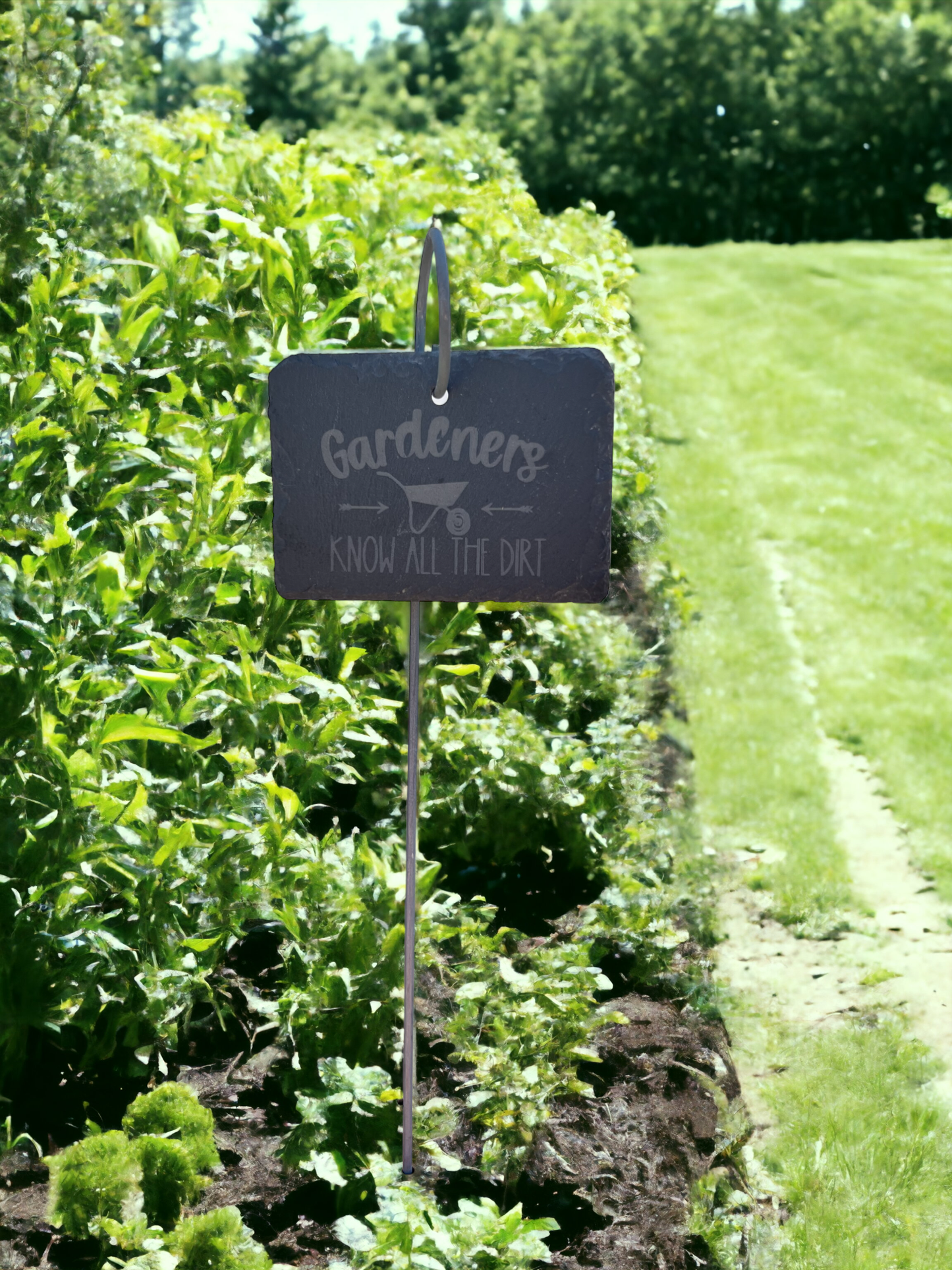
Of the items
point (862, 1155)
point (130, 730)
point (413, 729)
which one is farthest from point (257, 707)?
point (862, 1155)

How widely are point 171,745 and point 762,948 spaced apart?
2.04 metres

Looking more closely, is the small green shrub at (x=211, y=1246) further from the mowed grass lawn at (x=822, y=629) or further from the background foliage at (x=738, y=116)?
the background foliage at (x=738, y=116)

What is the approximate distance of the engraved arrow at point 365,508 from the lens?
2.60 meters

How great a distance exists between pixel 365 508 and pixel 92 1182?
1324 millimetres

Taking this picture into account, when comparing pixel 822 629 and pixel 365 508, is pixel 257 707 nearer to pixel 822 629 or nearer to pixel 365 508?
pixel 365 508

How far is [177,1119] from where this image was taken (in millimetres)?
2469

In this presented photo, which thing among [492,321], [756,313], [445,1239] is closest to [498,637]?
[492,321]

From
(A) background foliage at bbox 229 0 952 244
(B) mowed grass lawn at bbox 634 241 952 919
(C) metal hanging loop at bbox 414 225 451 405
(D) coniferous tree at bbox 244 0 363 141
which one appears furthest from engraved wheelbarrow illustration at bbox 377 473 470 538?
(D) coniferous tree at bbox 244 0 363 141

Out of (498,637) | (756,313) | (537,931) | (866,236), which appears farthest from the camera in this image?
(866,236)

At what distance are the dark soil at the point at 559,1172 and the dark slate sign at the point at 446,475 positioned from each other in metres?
1.12

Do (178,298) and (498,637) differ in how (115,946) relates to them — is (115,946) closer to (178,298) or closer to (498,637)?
(498,637)

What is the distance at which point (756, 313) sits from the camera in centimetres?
1383

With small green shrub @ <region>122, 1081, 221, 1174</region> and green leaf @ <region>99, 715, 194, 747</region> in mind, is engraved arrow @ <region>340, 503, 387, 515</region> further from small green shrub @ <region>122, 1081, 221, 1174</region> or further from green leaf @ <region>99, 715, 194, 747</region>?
small green shrub @ <region>122, 1081, 221, 1174</region>

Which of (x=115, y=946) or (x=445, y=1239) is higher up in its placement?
(x=115, y=946)
